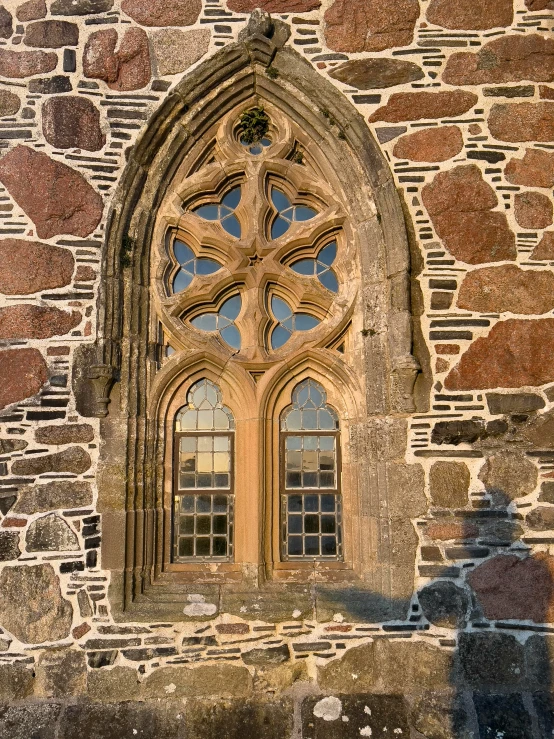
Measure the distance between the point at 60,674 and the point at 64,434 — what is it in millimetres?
1628

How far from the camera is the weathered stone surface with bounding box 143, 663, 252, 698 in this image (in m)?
4.00

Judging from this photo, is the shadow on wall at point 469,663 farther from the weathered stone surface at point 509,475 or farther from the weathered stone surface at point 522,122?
the weathered stone surface at point 522,122

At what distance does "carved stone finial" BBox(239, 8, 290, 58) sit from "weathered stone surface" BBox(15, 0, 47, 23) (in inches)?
65.2

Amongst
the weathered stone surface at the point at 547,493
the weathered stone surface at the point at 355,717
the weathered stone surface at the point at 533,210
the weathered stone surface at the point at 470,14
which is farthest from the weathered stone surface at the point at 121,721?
the weathered stone surface at the point at 470,14

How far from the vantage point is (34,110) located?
15.5 ft

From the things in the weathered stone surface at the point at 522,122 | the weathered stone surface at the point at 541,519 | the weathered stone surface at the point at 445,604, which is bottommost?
the weathered stone surface at the point at 445,604

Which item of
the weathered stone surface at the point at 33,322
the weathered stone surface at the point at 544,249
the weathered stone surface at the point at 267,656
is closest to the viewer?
the weathered stone surface at the point at 267,656

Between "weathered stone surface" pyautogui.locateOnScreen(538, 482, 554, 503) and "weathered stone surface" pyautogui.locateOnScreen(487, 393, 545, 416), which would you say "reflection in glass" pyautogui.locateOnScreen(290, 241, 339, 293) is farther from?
"weathered stone surface" pyautogui.locateOnScreen(538, 482, 554, 503)

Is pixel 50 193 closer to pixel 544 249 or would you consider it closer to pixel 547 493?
pixel 544 249

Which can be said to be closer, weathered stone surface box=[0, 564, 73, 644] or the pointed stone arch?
weathered stone surface box=[0, 564, 73, 644]

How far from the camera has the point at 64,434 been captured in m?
4.29

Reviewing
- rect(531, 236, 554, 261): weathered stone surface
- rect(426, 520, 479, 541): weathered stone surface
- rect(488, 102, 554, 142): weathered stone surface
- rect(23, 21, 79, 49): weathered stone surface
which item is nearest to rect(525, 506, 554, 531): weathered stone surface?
rect(426, 520, 479, 541): weathered stone surface

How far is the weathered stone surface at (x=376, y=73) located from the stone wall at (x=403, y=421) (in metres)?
0.02

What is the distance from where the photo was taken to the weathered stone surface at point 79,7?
4.89m
